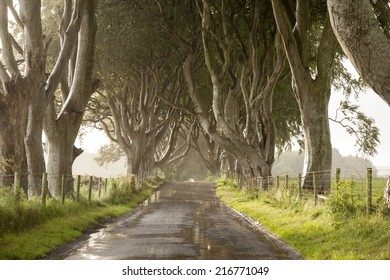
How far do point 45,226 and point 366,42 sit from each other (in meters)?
9.14

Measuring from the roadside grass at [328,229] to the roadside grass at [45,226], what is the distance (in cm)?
563

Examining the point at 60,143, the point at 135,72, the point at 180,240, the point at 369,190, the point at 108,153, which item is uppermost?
the point at 135,72

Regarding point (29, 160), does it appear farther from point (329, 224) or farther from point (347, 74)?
point (347, 74)

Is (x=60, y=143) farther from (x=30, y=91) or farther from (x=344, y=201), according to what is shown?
(x=344, y=201)

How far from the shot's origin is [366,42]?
11906 millimetres

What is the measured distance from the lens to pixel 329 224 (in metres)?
13.6

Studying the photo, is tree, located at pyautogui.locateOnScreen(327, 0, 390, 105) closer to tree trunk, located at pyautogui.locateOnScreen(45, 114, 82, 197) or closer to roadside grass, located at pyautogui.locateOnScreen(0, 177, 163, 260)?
roadside grass, located at pyautogui.locateOnScreen(0, 177, 163, 260)

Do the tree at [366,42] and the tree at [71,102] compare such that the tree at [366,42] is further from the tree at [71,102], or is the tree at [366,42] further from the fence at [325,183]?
the tree at [71,102]

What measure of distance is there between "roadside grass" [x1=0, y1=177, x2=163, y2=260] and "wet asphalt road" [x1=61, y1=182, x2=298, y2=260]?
2.06ft

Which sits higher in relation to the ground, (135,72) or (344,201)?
(135,72)

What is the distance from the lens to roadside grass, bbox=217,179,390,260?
35.5 feet

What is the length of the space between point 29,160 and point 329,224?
34.0 ft

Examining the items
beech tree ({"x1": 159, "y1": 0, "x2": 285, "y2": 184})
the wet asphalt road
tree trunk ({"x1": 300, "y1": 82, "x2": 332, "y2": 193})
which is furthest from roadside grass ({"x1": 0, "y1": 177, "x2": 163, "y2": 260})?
beech tree ({"x1": 159, "y1": 0, "x2": 285, "y2": 184})

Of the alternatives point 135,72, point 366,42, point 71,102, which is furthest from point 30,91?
point 135,72
